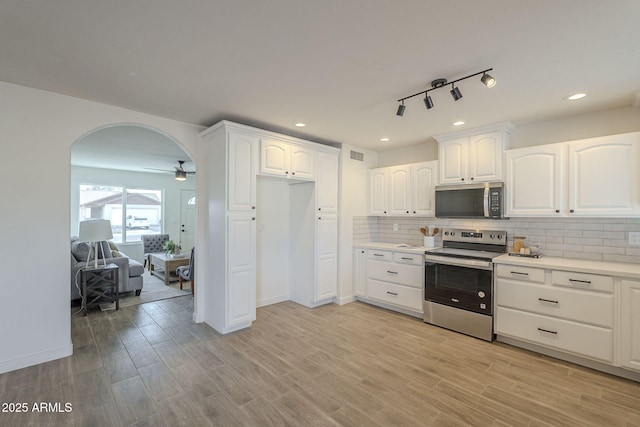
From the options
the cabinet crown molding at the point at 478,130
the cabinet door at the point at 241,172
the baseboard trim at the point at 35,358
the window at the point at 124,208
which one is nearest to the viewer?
the baseboard trim at the point at 35,358

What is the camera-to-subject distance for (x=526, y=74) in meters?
2.29

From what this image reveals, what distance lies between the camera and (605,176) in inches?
109

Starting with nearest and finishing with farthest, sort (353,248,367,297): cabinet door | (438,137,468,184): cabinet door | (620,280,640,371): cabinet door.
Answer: (620,280,640,371): cabinet door < (438,137,468,184): cabinet door < (353,248,367,297): cabinet door

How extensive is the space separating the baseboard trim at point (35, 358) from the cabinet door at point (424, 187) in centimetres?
440

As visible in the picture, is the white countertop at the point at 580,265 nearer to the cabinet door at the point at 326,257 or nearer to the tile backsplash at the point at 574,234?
the tile backsplash at the point at 574,234

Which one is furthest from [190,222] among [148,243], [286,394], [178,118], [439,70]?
[439,70]

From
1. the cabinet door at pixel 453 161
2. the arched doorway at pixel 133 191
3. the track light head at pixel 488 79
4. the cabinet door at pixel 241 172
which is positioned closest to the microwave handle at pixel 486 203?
the cabinet door at pixel 453 161

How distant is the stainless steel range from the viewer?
3.20m

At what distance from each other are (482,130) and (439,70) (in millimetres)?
1702

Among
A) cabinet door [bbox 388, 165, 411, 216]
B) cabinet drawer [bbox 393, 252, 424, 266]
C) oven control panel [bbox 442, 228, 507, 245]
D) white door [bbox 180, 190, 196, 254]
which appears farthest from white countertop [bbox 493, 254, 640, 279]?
white door [bbox 180, 190, 196, 254]

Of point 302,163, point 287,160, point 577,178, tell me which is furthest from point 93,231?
point 577,178

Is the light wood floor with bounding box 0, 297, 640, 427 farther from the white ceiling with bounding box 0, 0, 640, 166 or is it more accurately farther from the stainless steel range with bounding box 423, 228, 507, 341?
the white ceiling with bounding box 0, 0, 640, 166

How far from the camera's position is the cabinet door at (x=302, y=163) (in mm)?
3910

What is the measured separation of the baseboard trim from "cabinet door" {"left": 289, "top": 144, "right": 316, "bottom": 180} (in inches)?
119
